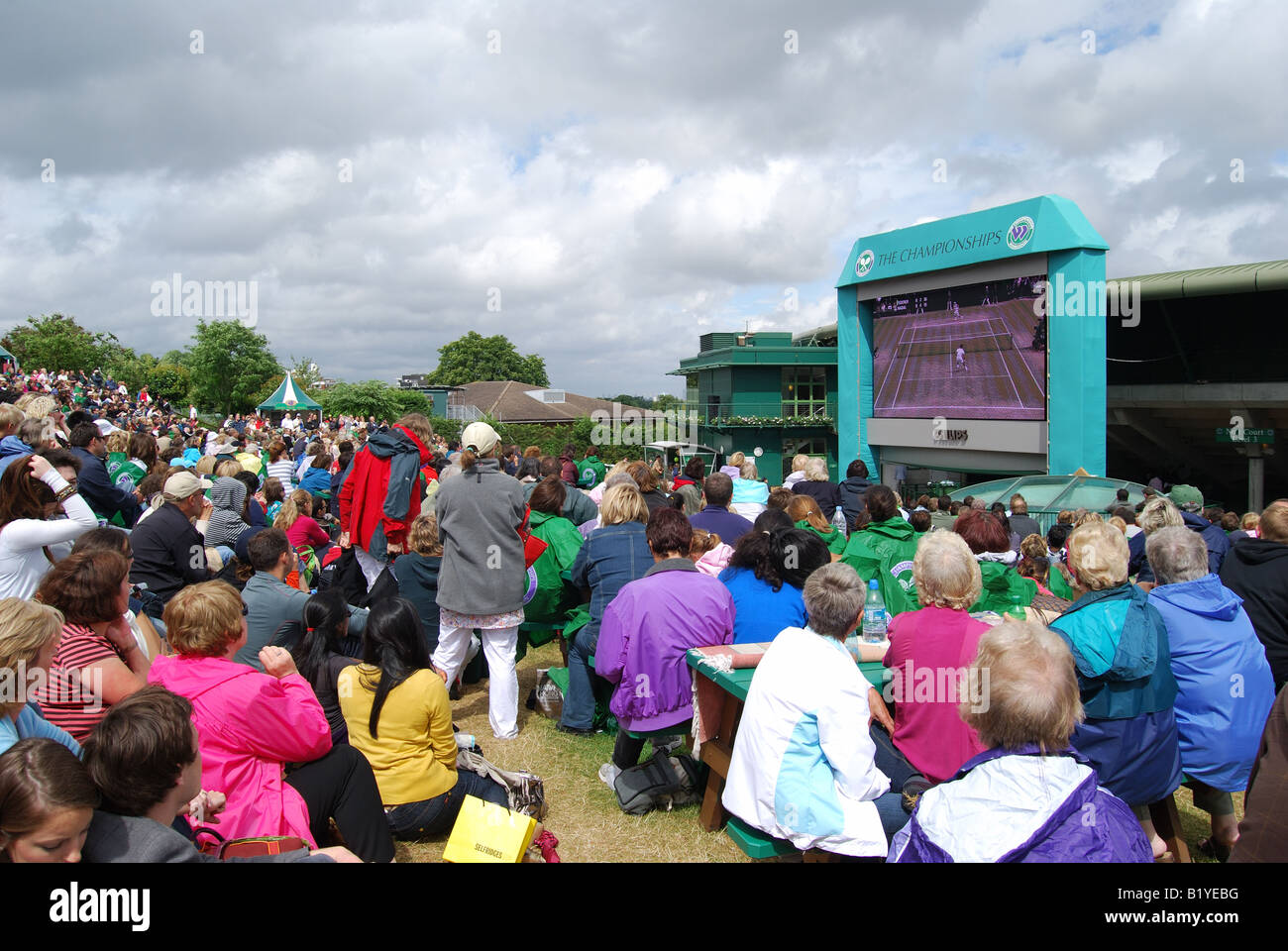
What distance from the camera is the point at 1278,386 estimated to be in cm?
1989

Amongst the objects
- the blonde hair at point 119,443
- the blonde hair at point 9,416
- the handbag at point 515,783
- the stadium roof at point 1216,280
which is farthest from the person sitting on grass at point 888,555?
the stadium roof at point 1216,280

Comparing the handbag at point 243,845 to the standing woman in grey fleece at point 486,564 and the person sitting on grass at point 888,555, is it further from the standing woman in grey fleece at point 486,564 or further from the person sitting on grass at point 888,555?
the person sitting on grass at point 888,555

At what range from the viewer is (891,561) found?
210 inches

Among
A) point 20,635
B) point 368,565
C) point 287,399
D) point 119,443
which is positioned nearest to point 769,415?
point 287,399

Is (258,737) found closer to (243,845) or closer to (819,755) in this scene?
(243,845)

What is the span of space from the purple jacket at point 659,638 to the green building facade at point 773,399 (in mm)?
31000

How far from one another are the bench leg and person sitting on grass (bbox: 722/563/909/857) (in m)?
1.41

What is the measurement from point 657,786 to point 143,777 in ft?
8.08

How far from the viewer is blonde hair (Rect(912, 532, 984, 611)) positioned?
11.2 ft

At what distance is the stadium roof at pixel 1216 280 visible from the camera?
18.6 m

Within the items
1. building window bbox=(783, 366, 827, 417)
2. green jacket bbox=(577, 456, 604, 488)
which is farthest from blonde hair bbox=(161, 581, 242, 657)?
building window bbox=(783, 366, 827, 417)
